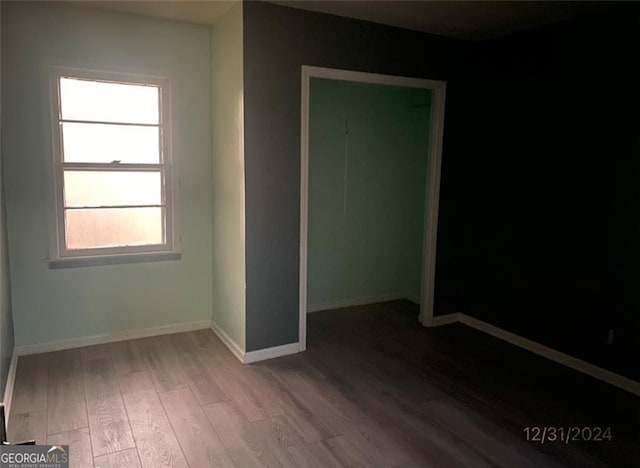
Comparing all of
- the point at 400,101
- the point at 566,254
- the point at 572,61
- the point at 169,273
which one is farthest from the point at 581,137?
the point at 169,273

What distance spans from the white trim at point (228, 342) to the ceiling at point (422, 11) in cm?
242

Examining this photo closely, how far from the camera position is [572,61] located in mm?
3457

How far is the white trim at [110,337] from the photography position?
3.62 m

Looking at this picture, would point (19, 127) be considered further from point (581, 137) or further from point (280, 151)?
point (581, 137)

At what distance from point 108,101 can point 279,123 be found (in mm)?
1342

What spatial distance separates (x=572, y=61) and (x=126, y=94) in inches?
129

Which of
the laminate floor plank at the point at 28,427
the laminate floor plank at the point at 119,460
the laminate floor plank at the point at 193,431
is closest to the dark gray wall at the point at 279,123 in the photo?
the laminate floor plank at the point at 193,431

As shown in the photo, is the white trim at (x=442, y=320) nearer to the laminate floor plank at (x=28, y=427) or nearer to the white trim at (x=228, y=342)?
the white trim at (x=228, y=342)

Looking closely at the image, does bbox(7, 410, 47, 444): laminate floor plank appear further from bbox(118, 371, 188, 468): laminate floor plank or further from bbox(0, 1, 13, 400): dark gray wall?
bbox(118, 371, 188, 468): laminate floor plank

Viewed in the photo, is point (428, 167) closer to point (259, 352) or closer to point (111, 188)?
point (259, 352)

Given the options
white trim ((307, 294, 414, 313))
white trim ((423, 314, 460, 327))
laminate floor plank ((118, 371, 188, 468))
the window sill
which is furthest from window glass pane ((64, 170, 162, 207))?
white trim ((423, 314, 460, 327))

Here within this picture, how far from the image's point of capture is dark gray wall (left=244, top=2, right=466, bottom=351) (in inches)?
130

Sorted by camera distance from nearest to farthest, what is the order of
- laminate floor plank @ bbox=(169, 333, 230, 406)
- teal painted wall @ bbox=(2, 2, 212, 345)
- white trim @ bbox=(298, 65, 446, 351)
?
laminate floor plank @ bbox=(169, 333, 230, 406) < teal painted wall @ bbox=(2, 2, 212, 345) < white trim @ bbox=(298, 65, 446, 351)

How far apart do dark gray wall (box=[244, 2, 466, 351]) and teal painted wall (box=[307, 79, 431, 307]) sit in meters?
0.97
